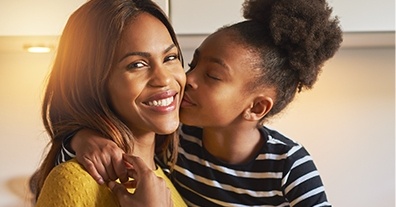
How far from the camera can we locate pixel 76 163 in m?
0.81

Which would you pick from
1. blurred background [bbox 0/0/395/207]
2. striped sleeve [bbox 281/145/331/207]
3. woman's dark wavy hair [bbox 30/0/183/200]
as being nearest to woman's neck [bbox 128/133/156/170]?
woman's dark wavy hair [bbox 30/0/183/200]

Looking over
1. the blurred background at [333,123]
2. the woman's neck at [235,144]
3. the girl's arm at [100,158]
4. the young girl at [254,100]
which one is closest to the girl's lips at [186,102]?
the young girl at [254,100]

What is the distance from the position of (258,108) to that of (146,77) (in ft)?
0.99

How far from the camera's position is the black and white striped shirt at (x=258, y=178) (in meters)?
1.05

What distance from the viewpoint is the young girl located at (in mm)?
1004

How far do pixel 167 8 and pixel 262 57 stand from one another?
230mm

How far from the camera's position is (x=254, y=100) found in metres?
1.05

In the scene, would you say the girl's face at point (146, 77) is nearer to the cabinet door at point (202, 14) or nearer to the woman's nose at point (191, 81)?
the woman's nose at point (191, 81)

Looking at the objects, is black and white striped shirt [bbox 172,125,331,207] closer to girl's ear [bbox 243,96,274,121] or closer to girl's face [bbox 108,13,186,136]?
girl's ear [bbox 243,96,274,121]

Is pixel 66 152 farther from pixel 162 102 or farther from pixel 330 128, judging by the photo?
pixel 330 128

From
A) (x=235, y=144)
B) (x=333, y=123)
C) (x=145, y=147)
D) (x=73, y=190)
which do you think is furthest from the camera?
(x=333, y=123)

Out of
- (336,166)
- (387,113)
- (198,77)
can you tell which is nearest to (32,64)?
(198,77)

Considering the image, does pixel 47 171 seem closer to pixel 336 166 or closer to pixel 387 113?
pixel 336 166

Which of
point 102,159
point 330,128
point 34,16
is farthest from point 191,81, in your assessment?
point 330,128
